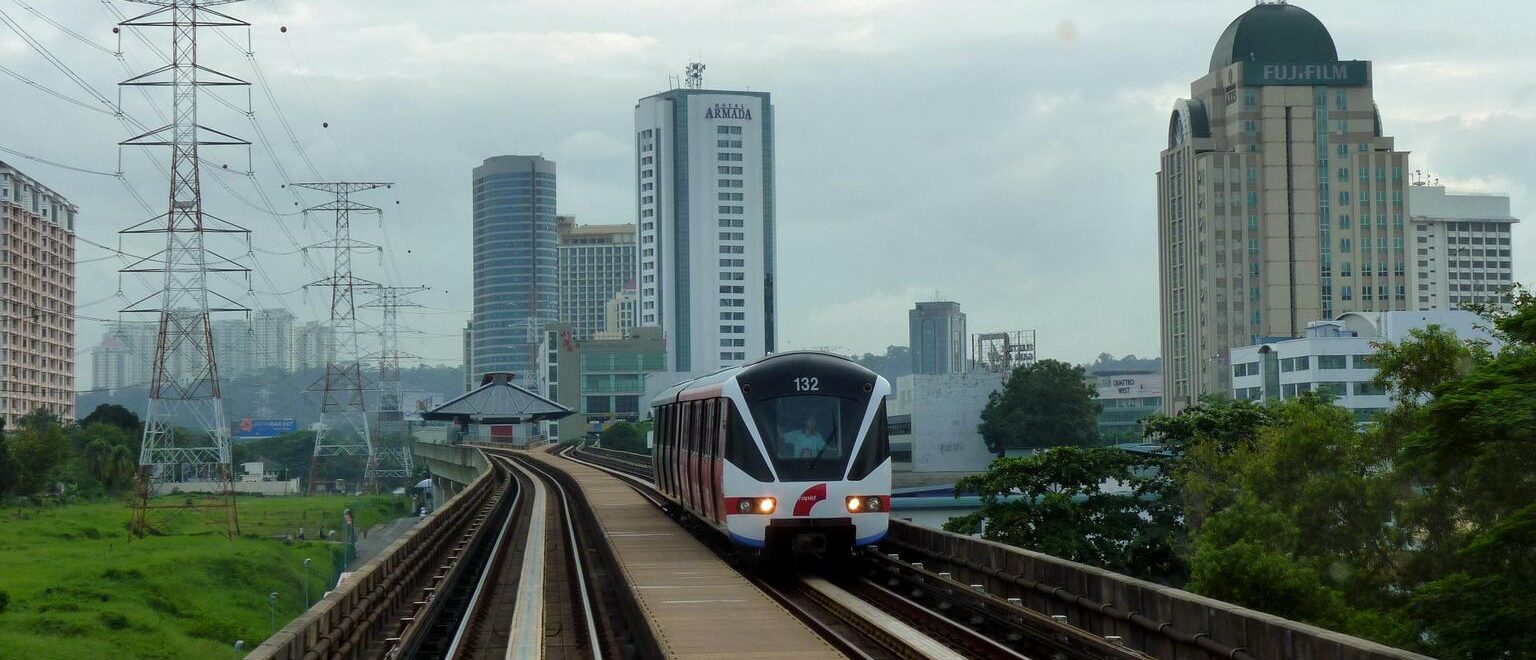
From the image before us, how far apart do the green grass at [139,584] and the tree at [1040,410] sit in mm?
52557

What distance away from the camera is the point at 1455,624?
26.7m

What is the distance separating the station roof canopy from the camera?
11450cm

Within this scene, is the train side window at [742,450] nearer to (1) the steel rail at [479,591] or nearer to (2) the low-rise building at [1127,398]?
(1) the steel rail at [479,591]

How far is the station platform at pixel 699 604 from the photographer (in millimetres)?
16297

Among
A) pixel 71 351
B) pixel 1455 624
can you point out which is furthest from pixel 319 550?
pixel 71 351

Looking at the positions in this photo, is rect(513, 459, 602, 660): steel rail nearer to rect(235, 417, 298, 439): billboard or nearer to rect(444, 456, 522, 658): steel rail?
rect(444, 456, 522, 658): steel rail

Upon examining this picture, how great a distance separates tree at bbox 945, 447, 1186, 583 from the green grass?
24002 millimetres

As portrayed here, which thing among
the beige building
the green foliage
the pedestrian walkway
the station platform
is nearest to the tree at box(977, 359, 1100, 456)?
the green foliage

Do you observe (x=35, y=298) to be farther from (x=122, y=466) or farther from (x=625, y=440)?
(x=122, y=466)

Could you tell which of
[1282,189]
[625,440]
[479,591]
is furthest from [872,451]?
[1282,189]

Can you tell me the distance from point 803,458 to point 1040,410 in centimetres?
8826

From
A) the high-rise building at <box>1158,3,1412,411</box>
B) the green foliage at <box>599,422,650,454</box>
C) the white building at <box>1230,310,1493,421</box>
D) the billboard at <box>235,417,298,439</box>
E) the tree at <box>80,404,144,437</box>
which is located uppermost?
the high-rise building at <box>1158,3,1412,411</box>

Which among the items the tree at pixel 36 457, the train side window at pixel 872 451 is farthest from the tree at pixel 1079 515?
the tree at pixel 36 457

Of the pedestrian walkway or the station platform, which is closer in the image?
the station platform
